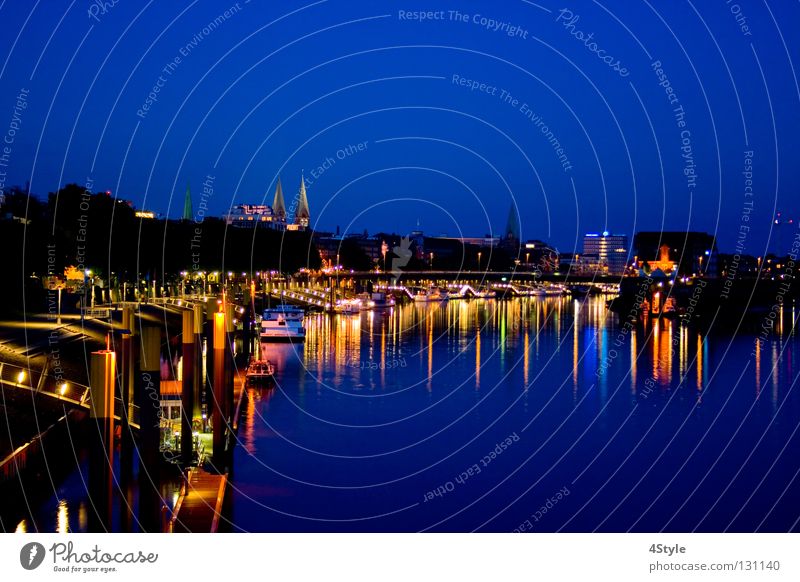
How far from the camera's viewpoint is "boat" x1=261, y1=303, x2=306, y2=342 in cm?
4294

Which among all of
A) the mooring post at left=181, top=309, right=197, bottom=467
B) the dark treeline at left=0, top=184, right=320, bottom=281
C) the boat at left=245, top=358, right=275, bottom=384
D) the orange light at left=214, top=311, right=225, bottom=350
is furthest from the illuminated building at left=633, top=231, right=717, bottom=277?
the mooring post at left=181, top=309, right=197, bottom=467

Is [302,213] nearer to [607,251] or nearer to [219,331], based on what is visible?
[607,251]

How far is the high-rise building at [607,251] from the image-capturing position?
6027 inches

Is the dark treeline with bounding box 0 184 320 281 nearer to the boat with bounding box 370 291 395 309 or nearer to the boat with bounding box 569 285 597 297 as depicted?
the boat with bounding box 370 291 395 309

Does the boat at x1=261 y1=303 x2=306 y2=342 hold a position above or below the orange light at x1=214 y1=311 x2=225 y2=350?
below

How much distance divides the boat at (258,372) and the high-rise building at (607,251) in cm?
11764

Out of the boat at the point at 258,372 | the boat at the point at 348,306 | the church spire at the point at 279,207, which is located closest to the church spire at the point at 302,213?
the church spire at the point at 279,207

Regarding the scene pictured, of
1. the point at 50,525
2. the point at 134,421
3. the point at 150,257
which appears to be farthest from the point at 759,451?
the point at 150,257

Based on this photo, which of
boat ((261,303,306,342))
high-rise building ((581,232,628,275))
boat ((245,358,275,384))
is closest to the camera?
boat ((245,358,275,384))

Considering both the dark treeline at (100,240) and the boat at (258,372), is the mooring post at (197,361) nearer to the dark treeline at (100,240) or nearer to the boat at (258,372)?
the dark treeline at (100,240)

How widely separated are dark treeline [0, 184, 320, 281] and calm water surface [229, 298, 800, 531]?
700 centimetres

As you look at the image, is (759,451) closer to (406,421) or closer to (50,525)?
(406,421)

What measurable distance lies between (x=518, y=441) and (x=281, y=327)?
23633 millimetres

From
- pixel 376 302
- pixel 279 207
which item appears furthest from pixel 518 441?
pixel 279 207
